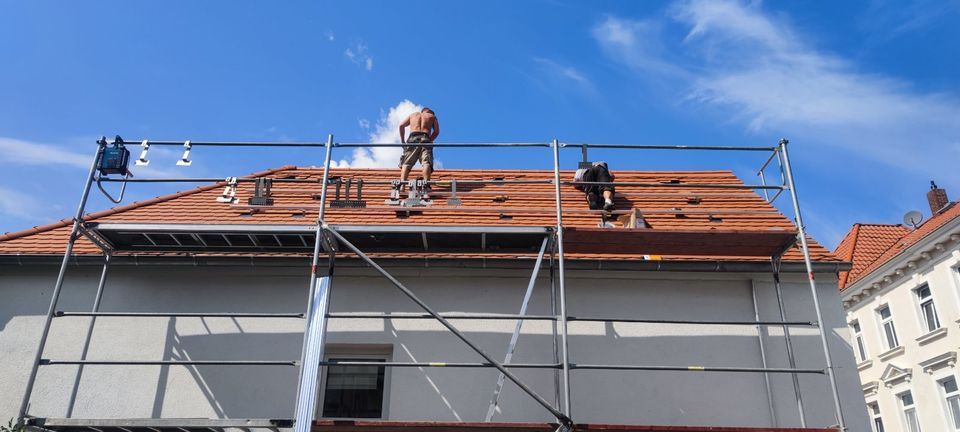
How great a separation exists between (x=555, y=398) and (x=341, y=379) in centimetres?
241

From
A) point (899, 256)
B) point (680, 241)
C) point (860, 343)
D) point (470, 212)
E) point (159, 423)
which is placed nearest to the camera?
point (159, 423)

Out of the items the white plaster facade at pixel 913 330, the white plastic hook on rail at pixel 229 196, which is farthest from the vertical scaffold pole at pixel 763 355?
the white plaster facade at pixel 913 330

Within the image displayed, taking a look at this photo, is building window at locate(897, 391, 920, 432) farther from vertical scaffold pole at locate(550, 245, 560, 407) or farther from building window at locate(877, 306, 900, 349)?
vertical scaffold pole at locate(550, 245, 560, 407)

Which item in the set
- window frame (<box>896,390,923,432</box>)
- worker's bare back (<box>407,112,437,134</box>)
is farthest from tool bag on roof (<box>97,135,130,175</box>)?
window frame (<box>896,390,923,432</box>)

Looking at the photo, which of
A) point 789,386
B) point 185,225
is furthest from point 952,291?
point 185,225

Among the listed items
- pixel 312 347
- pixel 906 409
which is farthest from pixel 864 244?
pixel 312 347

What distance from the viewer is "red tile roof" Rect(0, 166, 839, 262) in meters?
8.62

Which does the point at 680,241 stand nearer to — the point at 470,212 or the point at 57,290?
the point at 470,212

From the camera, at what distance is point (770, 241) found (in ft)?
25.0

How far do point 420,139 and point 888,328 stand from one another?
1939 cm

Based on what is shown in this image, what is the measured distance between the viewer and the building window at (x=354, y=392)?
7785 millimetres

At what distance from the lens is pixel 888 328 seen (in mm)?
22641

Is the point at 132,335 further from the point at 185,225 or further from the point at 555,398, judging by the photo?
the point at 555,398

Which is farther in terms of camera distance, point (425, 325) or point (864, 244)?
point (864, 244)
